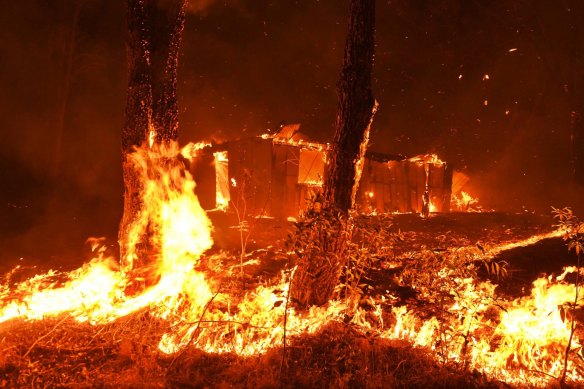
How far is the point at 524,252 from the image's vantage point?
1180 cm

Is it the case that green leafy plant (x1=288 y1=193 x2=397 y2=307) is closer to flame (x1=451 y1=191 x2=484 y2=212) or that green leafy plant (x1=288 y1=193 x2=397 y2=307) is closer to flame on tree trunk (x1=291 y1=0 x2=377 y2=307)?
flame on tree trunk (x1=291 y1=0 x2=377 y2=307)

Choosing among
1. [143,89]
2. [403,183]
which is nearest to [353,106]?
[143,89]

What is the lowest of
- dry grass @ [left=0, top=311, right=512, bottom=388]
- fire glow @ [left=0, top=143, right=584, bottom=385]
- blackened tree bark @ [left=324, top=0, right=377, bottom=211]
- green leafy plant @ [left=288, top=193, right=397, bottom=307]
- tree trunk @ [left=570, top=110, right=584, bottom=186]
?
dry grass @ [left=0, top=311, right=512, bottom=388]

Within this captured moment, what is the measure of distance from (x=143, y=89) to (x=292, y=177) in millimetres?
10283

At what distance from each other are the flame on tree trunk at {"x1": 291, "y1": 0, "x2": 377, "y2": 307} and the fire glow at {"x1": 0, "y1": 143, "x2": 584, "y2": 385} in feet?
1.02

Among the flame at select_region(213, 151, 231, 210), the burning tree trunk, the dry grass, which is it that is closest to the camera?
the dry grass

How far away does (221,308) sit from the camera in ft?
20.1

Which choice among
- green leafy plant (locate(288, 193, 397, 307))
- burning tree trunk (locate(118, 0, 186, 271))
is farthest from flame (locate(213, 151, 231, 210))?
green leafy plant (locate(288, 193, 397, 307))

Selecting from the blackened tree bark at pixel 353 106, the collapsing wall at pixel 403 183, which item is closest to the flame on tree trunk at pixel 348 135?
the blackened tree bark at pixel 353 106

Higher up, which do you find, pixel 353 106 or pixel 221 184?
pixel 353 106

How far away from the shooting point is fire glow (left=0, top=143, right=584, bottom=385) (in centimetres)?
511

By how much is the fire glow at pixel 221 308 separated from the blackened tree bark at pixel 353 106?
1.54m

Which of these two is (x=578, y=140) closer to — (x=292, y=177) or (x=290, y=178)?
(x=292, y=177)

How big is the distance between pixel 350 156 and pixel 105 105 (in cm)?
2590
